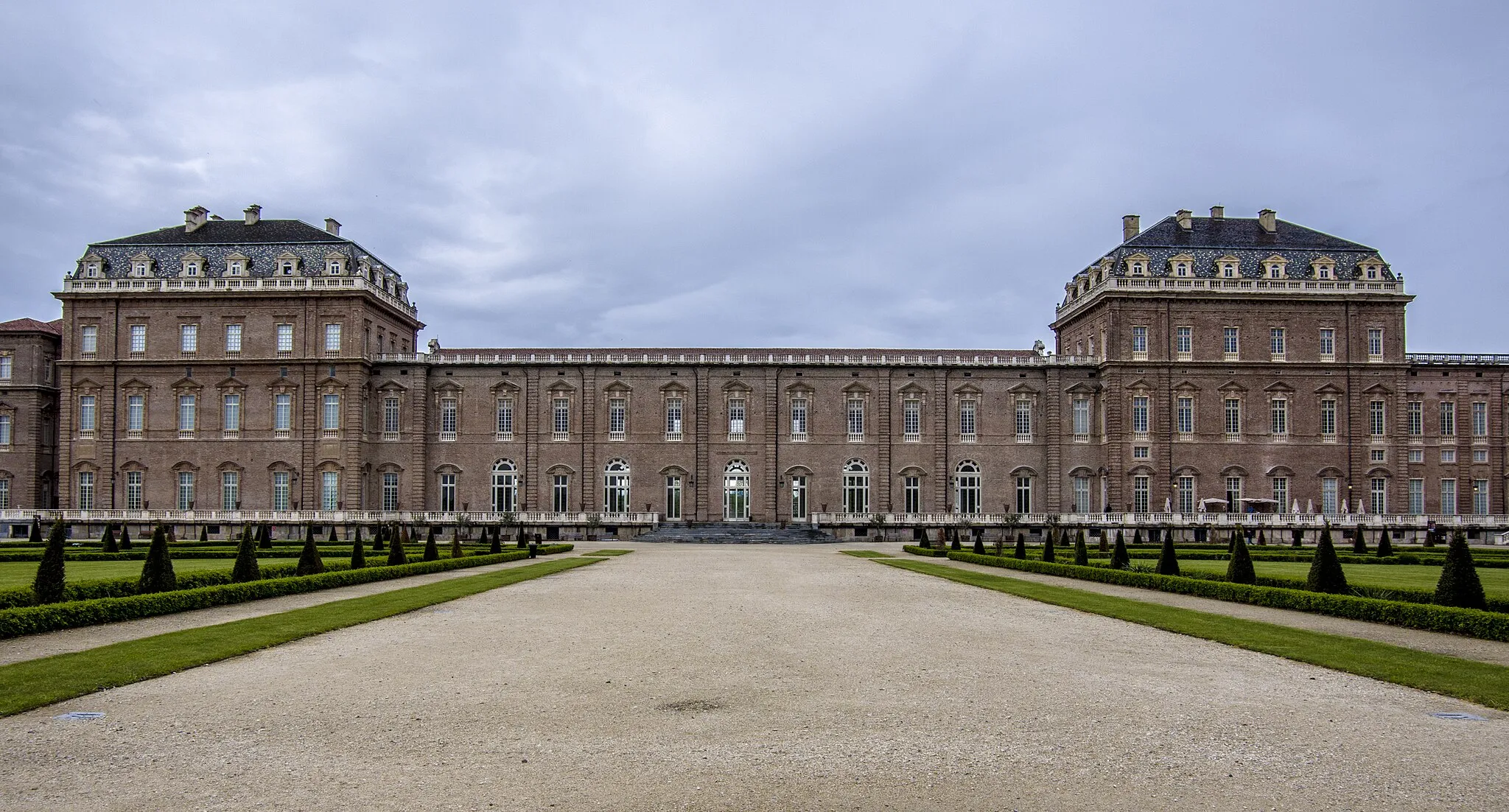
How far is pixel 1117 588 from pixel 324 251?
4363 centimetres

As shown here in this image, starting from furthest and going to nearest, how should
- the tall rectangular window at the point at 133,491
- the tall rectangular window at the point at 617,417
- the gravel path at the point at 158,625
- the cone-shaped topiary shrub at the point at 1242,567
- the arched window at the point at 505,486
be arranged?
the tall rectangular window at the point at 617,417, the arched window at the point at 505,486, the tall rectangular window at the point at 133,491, the cone-shaped topiary shrub at the point at 1242,567, the gravel path at the point at 158,625

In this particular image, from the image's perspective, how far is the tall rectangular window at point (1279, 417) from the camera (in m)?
51.7

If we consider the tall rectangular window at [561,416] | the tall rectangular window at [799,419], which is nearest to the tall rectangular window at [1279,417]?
the tall rectangular window at [799,419]

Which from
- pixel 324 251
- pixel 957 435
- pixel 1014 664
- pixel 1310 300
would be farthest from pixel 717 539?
pixel 1014 664

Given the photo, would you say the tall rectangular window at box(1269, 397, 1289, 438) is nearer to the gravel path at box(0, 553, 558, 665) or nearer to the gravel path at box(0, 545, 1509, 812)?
the gravel path at box(0, 545, 1509, 812)

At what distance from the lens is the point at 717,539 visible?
1843 inches

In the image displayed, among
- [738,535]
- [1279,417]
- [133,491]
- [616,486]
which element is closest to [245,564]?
[738,535]

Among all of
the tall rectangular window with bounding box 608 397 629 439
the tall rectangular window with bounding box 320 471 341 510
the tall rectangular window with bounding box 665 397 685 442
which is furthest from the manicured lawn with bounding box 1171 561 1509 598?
the tall rectangular window with bounding box 320 471 341 510

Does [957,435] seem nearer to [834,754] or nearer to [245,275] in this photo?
[245,275]

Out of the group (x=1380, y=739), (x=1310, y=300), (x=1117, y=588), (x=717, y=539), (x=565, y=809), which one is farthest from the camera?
(x=1310, y=300)

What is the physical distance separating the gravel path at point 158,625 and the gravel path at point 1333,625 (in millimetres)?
15533

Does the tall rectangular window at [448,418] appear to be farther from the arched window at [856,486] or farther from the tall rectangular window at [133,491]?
the arched window at [856,486]

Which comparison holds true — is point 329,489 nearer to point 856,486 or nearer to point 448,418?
point 448,418

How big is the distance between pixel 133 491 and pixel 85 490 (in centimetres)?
247
